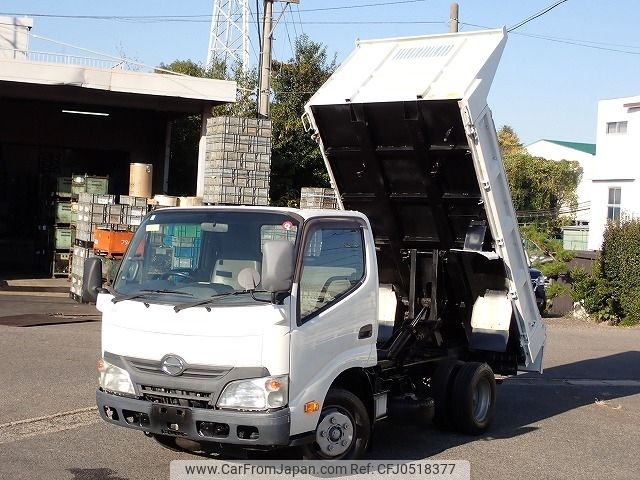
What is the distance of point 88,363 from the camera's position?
1190 cm

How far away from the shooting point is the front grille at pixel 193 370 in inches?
248

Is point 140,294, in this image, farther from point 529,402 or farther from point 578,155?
point 578,155

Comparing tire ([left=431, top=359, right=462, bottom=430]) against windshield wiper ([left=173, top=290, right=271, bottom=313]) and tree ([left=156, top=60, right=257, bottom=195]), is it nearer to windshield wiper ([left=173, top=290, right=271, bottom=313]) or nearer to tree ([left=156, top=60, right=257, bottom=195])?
windshield wiper ([left=173, top=290, right=271, bottom=313])

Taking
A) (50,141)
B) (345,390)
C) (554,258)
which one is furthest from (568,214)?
(345,390)

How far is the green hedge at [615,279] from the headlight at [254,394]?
53.2 ft

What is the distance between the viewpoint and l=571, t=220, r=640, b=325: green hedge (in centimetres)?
2070

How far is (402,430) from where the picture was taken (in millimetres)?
9055

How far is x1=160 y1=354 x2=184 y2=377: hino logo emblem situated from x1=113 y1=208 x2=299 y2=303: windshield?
1.42 ft

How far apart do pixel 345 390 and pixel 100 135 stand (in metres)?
22.2

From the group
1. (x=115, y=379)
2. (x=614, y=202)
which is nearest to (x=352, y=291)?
(x=115, y=379)

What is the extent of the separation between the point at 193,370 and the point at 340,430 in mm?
1369

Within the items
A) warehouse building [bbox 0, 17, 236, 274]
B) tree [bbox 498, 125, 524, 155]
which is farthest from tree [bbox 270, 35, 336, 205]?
tree [bbox 498, 125, 524, 155]

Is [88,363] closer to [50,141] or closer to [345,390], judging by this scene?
[345,390]

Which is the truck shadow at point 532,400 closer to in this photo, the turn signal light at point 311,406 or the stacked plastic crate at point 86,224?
the turn signal light at point 311,406
